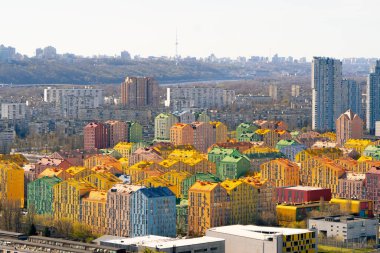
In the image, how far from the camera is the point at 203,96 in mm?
49125

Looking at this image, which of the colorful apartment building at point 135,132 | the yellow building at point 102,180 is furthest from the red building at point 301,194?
the colorful apartment building at point 135,132

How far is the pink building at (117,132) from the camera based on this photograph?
1286 inches

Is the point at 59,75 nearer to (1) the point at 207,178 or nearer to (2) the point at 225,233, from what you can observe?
(1) the point at 207,178

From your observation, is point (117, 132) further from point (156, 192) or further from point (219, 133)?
point (156, 192)

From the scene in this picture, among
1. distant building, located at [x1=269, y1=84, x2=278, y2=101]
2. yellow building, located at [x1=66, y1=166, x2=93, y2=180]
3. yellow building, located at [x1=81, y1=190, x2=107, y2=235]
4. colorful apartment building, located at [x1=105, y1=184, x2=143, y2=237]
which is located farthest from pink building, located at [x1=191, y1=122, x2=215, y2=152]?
distant building, located at [x1=269, y1=84, x2=278, y2=101]

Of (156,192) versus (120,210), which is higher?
(156,192)

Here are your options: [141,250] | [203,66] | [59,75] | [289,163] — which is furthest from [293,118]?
[203,66]

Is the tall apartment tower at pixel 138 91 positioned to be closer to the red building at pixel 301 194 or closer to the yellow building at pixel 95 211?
the red building at pixel 301 194

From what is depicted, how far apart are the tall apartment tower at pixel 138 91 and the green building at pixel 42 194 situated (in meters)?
23.7

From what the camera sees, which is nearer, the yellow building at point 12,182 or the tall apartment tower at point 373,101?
the yellow building at point 12,182

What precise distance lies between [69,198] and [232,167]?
5.30 metres

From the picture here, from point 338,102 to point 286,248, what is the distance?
931 inches

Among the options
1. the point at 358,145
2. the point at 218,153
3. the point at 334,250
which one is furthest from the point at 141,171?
the point at 358,145

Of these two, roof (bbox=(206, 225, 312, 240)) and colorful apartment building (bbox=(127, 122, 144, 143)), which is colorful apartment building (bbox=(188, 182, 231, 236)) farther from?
colorful apartment building (bbox=(127, 122, 144, 143))
